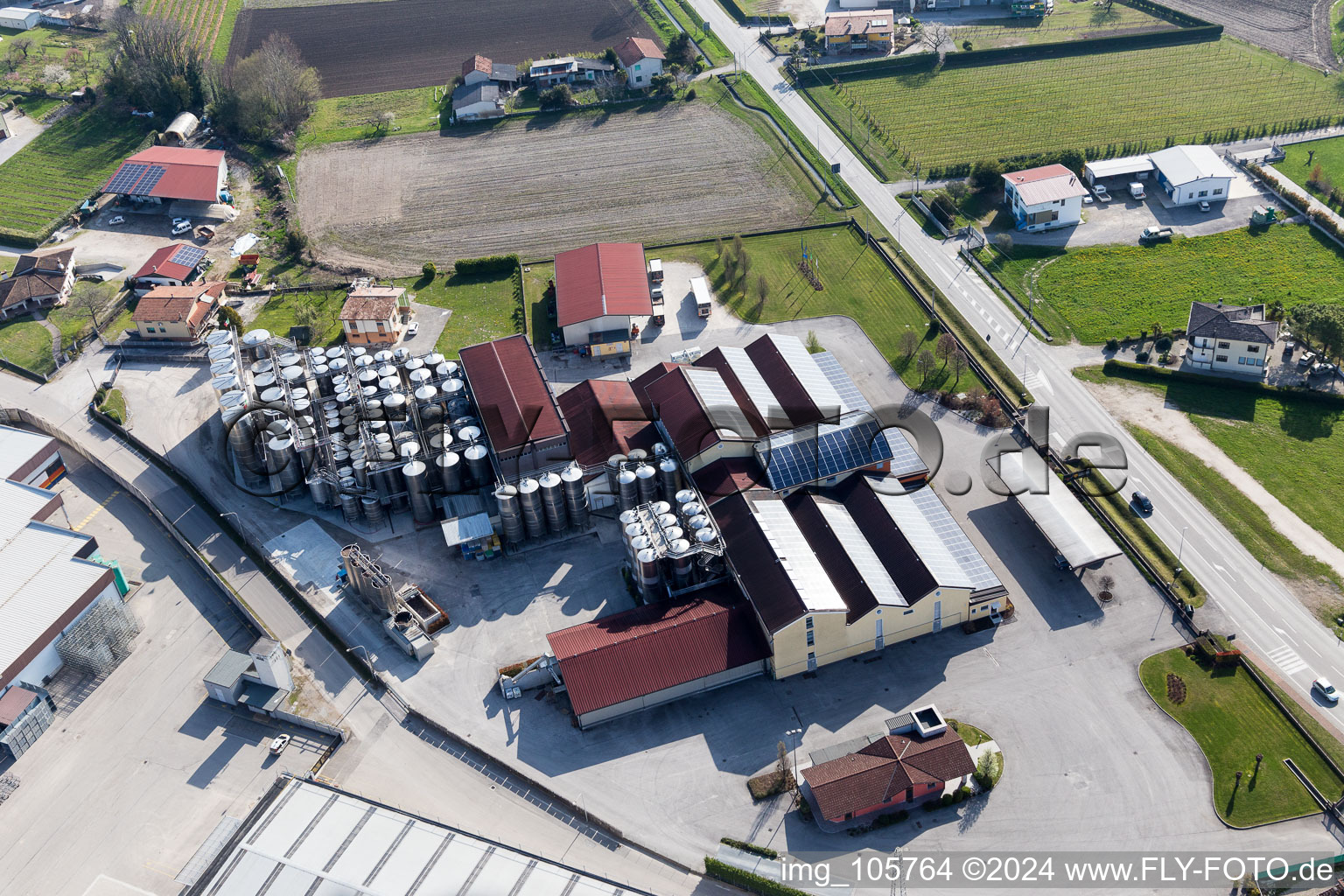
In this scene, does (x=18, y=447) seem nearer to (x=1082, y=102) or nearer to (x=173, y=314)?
(x=173, y=314)

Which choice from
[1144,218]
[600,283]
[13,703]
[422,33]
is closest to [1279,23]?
[1144,218]

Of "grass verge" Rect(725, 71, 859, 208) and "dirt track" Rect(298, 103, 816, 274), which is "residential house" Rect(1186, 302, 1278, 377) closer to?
"grass verge" Rect(725, 71, 859, 208)

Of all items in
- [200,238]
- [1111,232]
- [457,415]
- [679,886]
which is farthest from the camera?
[200,238]

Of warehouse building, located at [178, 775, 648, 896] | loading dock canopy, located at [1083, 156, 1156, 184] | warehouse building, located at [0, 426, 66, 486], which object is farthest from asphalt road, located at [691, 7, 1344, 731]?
warehouse building, located at [0, 426, 66, 486]

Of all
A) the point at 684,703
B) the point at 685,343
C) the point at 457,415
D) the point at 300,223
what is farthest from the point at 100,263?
the point at 684,703


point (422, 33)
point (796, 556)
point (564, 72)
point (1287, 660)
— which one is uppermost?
point (422, 33)

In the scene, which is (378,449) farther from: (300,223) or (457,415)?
(300,223)
